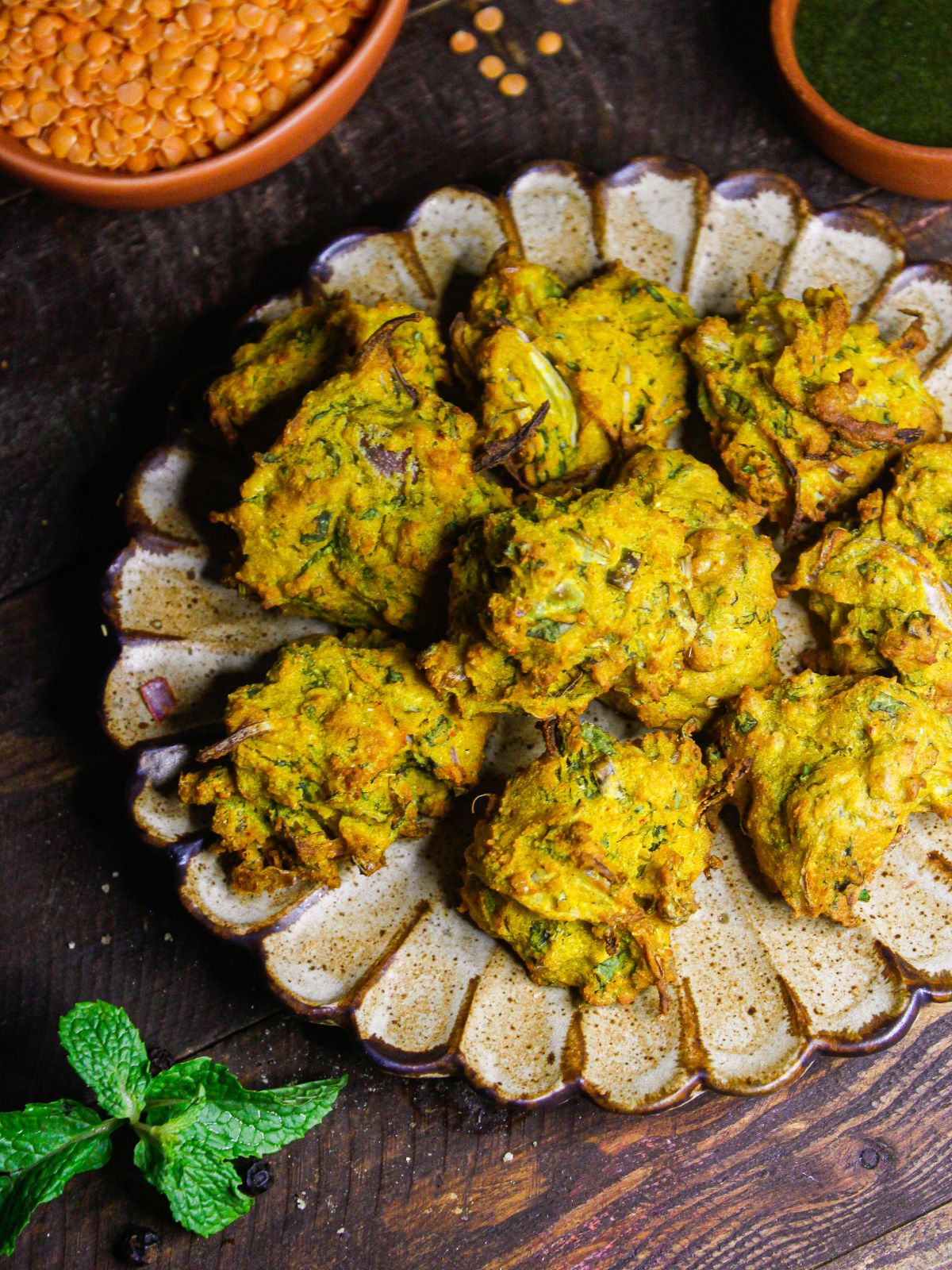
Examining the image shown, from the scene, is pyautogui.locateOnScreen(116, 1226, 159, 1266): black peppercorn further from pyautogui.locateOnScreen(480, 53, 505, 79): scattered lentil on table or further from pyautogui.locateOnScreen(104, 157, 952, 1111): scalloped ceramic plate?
pyautogui.locateOnScreen(480, 53, 505, 79): scattered lentil on table

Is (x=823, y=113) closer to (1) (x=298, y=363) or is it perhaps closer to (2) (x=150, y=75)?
(1) (x=298, y=363)

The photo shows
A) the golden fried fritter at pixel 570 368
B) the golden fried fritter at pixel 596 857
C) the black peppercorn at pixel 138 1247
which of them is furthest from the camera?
the black peppercorn at pixel 138 1247

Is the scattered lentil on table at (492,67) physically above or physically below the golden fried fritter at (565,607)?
above

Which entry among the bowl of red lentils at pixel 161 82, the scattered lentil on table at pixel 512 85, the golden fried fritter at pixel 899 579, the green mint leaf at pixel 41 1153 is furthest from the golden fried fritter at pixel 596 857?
the scattered lentil on table at pixel 512 85

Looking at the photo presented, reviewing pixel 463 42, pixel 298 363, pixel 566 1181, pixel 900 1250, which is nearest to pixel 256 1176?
pixel 566 1181

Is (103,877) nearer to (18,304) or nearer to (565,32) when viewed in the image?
(18,304)

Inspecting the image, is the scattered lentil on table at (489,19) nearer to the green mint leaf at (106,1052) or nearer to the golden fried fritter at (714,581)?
the golden fried fritter at (714,581)

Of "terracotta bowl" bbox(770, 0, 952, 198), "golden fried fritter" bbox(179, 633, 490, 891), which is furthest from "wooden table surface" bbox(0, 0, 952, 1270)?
"golden fried fritter" bbox(179, 633, 490, 891)
